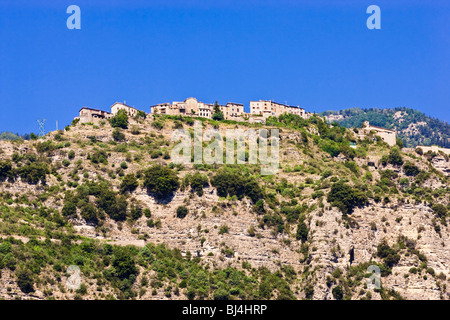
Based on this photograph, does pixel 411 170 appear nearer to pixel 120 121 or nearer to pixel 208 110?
pixel 208 110

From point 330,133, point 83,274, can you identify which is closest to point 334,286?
point 83,274

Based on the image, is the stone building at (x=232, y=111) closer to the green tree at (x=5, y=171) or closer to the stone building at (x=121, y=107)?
the stone building at (x=121, y=107)

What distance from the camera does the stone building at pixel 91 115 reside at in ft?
407

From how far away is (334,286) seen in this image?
9719 centimetres

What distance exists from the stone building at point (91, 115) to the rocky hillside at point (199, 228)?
5.79 meters

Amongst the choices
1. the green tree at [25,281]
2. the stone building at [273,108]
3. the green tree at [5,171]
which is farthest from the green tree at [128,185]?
the stone building at [273,108]

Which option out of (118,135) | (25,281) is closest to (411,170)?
(118,135)

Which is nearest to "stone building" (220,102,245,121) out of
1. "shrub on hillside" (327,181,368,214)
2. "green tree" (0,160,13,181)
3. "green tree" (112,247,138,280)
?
"shrub on hillside" (327,181,368,214)

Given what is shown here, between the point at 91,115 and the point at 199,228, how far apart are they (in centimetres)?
3026

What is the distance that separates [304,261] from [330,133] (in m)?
36.8

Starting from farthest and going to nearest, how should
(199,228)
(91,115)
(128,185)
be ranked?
(91,115)
(128,185)
(199,228)

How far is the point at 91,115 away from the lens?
125 m

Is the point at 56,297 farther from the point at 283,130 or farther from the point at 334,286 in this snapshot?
the point at 283,130

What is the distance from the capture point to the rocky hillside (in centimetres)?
9312
